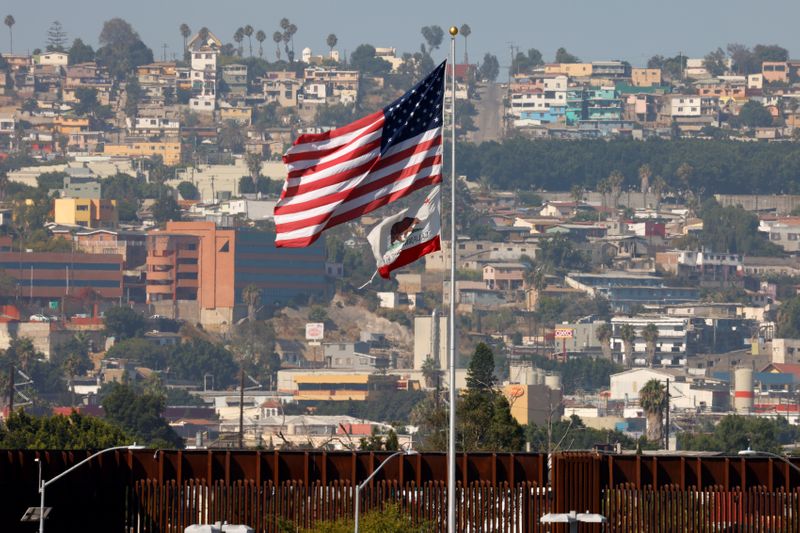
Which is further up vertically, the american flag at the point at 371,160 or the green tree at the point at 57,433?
the american flag at the point at 371,160

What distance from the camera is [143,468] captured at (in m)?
63.3

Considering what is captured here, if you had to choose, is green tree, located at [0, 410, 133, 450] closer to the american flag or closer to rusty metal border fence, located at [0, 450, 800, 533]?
rusty metal border fence, located at [0, 450, 800, 533]

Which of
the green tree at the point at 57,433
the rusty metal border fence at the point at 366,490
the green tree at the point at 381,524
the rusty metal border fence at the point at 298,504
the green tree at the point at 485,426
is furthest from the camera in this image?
the green tree at the point at 485,426

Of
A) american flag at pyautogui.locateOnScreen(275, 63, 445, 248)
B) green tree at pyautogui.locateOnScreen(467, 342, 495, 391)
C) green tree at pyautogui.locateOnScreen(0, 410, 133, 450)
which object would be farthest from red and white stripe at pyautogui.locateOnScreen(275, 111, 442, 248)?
green tree at pyautogui.locateOnScreen(467, 342, 495, 391)

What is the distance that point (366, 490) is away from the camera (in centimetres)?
6344

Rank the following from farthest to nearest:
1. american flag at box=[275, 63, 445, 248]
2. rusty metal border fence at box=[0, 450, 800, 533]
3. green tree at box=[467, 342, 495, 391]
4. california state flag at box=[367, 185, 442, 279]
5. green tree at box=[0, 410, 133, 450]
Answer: green tree at box=[467, 342, 495, 391], green tree at box=[0, 410, 133, 450], rusty metal border fence at box=[0, 450, 800, 533], california state flag at box=[367, 185, 442, 279], american flag at box=[275, 63, 445, 248]

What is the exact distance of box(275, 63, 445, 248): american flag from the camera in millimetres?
46719

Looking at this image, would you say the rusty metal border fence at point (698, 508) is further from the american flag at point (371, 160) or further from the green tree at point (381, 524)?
the american flag at point (371, 160)

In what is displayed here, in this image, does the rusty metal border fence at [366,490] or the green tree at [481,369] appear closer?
the rusty metal border fence at [366,490]

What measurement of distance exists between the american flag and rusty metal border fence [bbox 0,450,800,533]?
1624 cm

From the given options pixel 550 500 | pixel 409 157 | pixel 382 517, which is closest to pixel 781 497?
pixel 550 500

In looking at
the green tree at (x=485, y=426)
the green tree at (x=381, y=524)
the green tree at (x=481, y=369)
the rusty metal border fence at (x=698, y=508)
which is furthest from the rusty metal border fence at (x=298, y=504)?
the green tree at (x=481, y=369)

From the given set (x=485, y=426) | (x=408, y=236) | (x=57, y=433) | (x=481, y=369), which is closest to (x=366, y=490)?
(x=408, y=236)

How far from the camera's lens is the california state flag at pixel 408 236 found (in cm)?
4706
